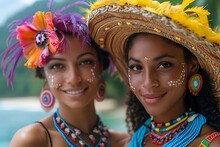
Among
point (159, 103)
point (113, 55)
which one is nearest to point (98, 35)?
point (113, 55)

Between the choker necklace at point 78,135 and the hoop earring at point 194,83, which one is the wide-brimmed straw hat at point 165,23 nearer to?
the hoop earring at point 194,83

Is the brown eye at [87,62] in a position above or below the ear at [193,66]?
below

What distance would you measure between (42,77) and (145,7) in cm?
107

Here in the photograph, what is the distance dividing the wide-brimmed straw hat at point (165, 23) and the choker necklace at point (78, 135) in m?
0.70

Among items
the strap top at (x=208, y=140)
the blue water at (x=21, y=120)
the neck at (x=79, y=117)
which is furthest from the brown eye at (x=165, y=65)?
the blue water at (x=21, y=120)

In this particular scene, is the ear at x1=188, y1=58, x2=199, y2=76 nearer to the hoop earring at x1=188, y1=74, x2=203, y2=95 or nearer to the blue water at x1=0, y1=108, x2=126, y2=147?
the hoop earring at x1=188, y1=74, x2=203, y2=95

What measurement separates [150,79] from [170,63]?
146mm

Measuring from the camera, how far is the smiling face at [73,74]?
2.56m

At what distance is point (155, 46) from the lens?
2.22m

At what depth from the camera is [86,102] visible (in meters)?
2.66

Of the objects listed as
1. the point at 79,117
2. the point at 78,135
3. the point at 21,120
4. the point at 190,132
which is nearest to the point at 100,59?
the point at 79,117

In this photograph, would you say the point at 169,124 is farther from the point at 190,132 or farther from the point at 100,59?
the point at 100,59

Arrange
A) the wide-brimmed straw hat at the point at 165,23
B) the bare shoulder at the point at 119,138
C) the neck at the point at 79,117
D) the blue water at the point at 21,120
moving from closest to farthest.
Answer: the wide-brimmed straw hat at the point at 165,23, the neck at the point at 79,117, the bare shoulder at the point at 119,138, the blue water at the point at 21,120

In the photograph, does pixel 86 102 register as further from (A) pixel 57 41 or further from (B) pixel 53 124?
(A) pixel 57 41
